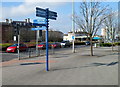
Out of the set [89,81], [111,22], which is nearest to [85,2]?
[111,22]

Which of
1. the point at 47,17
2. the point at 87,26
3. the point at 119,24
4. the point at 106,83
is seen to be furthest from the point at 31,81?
the point at 119,24

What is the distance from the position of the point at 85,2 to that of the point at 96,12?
1.55 metres

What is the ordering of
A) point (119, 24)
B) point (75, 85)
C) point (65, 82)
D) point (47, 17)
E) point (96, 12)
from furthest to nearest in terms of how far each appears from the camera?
1. point (119, 24)
2. point (96, 12)
3. point (47, 17)
4. point (65, 82)
5. point (75, 85)

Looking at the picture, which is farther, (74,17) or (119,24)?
(119,24)

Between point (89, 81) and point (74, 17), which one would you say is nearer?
point (89, 81)

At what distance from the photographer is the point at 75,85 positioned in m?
6.36

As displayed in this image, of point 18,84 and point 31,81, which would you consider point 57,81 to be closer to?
point 31,81

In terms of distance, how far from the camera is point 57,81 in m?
6.95

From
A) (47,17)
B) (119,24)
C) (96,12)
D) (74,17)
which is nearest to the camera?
(47,17)

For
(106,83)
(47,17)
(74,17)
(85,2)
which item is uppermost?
(85,2)

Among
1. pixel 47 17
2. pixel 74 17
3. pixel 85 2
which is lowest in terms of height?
pixel 47 17

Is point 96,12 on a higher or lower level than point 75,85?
higher

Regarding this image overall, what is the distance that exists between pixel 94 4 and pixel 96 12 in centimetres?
85

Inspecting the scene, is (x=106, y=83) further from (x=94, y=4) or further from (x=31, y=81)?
(x=94, y=4)
